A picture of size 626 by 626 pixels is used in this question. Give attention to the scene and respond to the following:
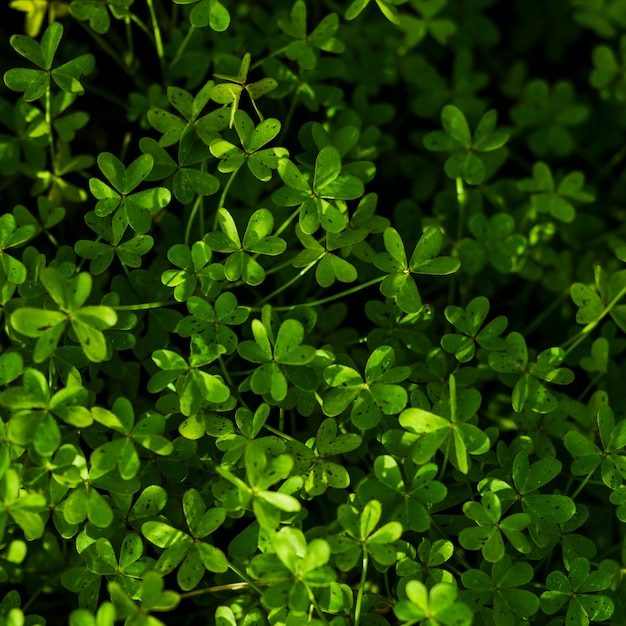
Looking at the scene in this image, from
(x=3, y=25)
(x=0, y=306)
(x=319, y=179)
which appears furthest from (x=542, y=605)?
(x=3, y=25)

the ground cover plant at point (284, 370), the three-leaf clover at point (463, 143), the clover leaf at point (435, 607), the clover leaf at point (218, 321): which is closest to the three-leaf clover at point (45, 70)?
the ground cover plant at point (284, 370)

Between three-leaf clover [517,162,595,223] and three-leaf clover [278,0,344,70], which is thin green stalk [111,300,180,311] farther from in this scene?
three-leaf clover [517,162,595,223]

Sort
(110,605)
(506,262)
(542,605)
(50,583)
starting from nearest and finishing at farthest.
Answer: (110,605), (542,605), (50,583), (506,262)

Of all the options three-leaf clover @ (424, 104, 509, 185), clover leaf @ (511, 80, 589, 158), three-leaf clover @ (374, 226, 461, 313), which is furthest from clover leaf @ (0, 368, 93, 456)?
clover leaf @ (511, 80, 589, 158)

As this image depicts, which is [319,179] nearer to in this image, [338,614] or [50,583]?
[338,614]

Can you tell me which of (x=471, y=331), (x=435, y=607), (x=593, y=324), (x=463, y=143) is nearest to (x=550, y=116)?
(x=463, y=143)

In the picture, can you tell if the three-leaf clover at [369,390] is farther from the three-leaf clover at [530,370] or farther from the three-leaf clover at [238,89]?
the three-leaf clover at [238,89]

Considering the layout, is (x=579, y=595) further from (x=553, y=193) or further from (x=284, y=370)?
(x=553, y=193)
